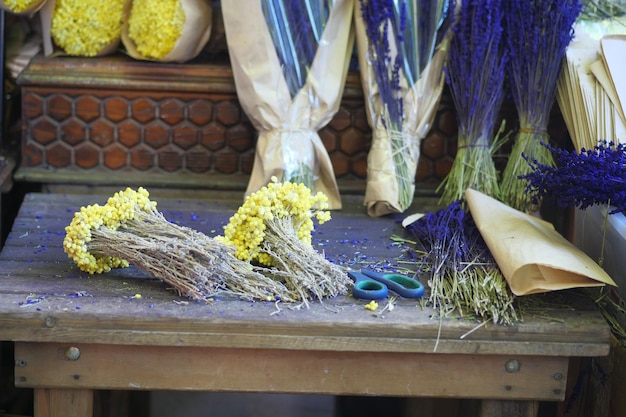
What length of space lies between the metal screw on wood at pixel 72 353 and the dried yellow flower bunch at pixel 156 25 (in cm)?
95

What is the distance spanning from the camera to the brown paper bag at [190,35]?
2033 mm

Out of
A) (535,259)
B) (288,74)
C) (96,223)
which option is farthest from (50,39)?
(535,259)

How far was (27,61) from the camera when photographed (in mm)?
2215

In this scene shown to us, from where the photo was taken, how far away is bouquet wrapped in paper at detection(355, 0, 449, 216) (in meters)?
1.97

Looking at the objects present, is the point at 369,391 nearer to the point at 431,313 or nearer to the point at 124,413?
the point at 431,313

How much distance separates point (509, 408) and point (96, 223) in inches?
35.3

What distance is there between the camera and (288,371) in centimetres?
145

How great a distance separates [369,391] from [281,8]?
1048mm

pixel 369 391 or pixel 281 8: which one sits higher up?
pixel 281 8

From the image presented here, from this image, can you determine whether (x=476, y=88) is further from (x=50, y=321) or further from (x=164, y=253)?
(x=50, y=321)

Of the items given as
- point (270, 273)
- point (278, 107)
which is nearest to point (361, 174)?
point (278, 107)

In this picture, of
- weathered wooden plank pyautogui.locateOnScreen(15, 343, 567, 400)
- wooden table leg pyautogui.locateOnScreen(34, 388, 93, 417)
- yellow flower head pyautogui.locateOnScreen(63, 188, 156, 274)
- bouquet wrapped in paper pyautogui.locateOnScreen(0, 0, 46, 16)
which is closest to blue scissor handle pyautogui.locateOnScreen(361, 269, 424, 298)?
weathered wooden plank pyautogui.locateOnScreen(15, 343, 567, 400)

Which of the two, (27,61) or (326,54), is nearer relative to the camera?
(326,54)

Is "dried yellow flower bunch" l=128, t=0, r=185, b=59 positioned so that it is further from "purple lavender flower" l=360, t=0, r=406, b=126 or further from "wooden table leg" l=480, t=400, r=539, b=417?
"wooden table leg" l=480, t=400, r=539, b=417
